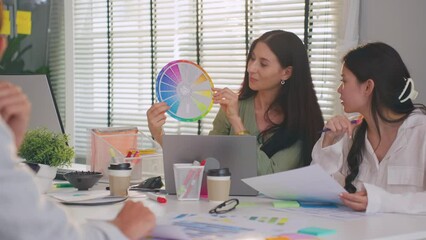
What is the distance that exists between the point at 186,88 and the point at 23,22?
339 centimetres

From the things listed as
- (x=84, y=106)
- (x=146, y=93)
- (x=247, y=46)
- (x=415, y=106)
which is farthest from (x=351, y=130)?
(x=84, y=106)

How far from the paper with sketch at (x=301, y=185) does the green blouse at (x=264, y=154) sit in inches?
18.0

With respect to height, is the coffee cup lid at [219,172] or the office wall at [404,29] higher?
the office wall at [404,29]

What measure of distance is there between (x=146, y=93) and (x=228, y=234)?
3505 millimetres

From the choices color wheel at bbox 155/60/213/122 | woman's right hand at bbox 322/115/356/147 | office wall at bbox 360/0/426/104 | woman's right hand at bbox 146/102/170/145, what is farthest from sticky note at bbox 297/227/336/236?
office wall at bbox 360/0/426/104

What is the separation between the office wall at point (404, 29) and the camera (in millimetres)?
3223

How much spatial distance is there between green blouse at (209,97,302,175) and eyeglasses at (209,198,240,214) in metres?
0.59

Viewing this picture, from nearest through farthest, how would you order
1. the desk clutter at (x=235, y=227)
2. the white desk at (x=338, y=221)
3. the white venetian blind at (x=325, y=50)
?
the desk clutter at (x=235, y=227) → the white desk at (x=338, y=221) → the white venetian blind at (x=325, y=50)

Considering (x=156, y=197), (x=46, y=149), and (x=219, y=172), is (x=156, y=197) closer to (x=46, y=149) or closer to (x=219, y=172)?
(x=219, y=172)

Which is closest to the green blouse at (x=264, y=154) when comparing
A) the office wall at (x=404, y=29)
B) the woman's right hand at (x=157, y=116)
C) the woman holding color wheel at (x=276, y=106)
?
the woman holding color wheel at (x=276, y=106)

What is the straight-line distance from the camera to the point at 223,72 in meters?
4.65

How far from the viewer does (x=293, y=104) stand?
9.96ft

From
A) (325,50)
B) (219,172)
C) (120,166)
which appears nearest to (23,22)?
(325,50)

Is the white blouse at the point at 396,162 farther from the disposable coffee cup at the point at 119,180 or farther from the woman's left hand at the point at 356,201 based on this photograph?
the disposable coffee cup at the point at 119,180
